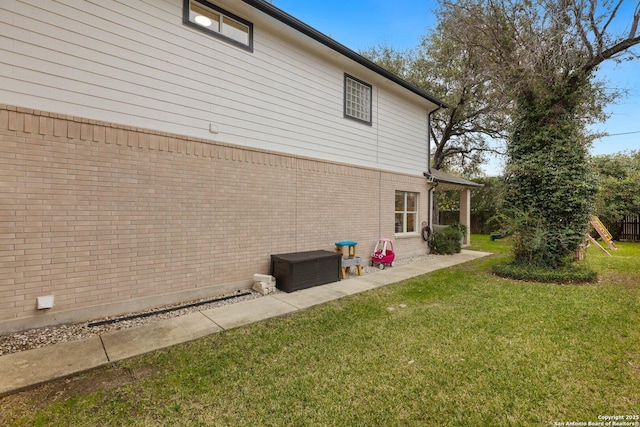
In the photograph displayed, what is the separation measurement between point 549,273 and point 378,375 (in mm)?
6434

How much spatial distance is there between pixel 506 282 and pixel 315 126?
20.3 feet

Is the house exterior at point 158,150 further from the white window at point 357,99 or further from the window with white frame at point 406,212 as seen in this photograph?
the window with white frame at point 406,212

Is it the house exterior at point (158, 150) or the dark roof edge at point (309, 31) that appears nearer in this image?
the house exterior at point (158, 150)

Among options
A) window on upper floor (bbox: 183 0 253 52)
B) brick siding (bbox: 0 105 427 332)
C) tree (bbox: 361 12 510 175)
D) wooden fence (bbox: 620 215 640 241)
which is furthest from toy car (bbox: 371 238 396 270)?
wooden fence (bbox: 620 215 640 241)

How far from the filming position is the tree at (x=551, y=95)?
262 inches

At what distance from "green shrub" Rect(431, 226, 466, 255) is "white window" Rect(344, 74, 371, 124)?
563 cm

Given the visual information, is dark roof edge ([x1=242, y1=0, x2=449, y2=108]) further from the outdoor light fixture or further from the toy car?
the toy car

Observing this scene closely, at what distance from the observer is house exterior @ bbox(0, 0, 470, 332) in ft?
12.6

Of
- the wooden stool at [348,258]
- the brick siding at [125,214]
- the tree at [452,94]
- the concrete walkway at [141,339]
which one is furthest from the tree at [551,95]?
the brick siding at [125,214]

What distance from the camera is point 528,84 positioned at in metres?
7.25

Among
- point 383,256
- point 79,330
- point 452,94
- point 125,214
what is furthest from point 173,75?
point 452,94

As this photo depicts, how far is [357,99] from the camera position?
863 centimetres

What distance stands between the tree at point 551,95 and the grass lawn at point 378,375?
3.00 meters

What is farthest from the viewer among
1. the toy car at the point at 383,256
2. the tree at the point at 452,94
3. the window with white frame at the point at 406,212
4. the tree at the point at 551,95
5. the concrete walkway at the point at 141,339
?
the tree at the point at 452,94
